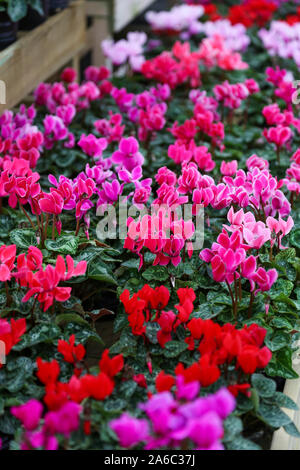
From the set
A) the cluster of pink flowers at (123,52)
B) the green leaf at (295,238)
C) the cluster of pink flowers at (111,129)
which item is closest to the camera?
the green leaf at (295,238)

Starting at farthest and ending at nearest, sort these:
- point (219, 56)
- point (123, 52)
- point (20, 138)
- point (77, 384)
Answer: point (219, 56)
point (123, 52)
point (20, 138)
point (77, 384)

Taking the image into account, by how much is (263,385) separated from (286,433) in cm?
11

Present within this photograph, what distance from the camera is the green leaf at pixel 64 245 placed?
64.2 inches

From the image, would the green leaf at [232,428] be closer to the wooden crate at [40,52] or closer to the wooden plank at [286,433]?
the wooden plank at [286,433]

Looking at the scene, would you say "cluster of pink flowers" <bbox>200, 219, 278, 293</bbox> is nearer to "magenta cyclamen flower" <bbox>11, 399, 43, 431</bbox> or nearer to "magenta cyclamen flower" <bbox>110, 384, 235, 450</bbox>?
"magenta cyclamen flower" <bbox>110, 384, 235, 450</bbox>

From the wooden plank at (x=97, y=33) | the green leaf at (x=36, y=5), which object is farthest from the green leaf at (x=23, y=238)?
the wooden plank at (x=97, y=33)

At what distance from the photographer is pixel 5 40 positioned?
2.43 meters

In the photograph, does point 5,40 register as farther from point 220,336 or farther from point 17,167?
point 220,336

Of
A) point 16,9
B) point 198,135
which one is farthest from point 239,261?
point 16,9

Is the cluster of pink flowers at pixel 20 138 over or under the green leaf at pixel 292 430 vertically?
over

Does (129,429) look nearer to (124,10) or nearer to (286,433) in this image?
(286,433)

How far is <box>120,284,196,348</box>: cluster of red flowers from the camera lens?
4.49ft

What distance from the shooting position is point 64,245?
64.8 inches

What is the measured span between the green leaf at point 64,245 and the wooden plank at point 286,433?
64 centimetres
